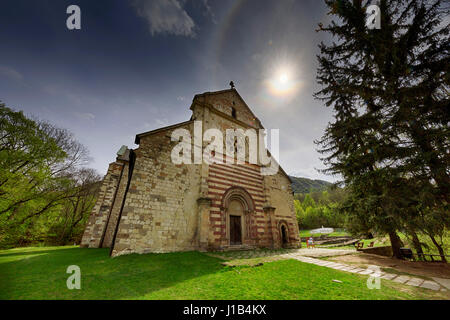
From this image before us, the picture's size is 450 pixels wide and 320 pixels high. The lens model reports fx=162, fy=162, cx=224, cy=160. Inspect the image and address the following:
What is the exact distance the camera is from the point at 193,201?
36.2ft

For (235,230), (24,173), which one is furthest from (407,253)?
(24,173)

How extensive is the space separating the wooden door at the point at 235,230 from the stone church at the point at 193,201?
0.23 ft

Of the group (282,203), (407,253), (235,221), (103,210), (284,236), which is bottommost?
(407,253)

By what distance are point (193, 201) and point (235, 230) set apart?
421cm

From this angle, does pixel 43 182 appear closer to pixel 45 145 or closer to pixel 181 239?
pixel 45 145

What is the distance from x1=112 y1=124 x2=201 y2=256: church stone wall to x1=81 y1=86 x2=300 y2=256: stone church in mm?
45

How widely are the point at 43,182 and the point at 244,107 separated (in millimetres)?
18260

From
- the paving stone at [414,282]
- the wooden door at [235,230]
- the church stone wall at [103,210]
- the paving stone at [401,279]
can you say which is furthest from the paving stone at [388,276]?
the church stone wall at [103,210]

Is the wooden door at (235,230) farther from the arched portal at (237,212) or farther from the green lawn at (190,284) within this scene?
the green lawn at (190,284)

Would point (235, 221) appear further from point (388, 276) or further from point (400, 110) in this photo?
point (400, 110)

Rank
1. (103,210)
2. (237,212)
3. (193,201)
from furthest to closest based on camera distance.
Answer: (103,210)
(237,212)
(193,201)

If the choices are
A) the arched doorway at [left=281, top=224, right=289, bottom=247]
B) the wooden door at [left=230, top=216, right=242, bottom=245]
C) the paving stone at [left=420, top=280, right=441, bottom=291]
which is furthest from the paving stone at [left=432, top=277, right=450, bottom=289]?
the arched doorway at [left=281, top=224, right=289, bottom=247]
